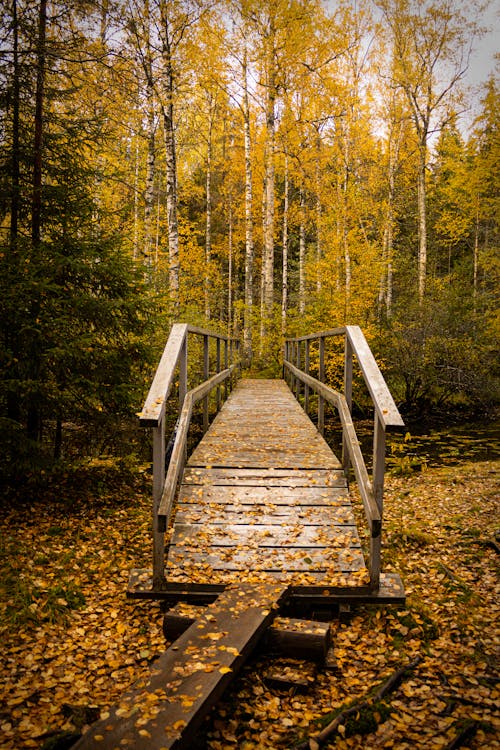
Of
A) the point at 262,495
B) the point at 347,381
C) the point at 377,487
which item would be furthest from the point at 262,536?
the point at 347,381

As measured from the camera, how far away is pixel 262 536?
13.9 ft

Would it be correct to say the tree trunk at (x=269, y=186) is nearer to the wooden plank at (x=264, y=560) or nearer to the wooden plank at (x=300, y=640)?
the wooden plank at (x=264, y=560)

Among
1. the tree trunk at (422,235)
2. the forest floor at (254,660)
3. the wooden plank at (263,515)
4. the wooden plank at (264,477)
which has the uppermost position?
the tree trunk at (422,235)

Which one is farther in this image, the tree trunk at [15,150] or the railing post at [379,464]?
the tree trunk at [15,150]

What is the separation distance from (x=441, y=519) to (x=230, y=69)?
14.8 m

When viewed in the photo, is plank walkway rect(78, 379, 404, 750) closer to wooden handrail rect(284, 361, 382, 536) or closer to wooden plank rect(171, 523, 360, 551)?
wooden plank rect(171, 523, 360, 551)

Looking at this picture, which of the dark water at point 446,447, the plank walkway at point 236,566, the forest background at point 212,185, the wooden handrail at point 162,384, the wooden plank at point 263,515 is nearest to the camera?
the plank walkway at point 236,566

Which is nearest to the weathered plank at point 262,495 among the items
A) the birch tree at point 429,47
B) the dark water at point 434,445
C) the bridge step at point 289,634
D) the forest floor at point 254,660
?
the forest floor at point 254,660

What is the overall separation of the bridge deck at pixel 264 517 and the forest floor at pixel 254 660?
43 cm

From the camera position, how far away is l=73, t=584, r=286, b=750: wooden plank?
229cm

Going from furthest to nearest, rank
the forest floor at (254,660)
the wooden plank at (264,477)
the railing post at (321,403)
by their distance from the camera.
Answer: the railing post at (321,403), the wooden plank at (264,477), the forest floor at (254,660)

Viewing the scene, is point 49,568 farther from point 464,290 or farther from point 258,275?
point 258,275

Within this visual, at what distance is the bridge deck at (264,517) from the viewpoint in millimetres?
3877

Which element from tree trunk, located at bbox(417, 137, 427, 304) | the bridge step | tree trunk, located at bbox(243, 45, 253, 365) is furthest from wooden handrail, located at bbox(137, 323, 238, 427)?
tree trunk, located at bbox(417, 137, 427, 304)
